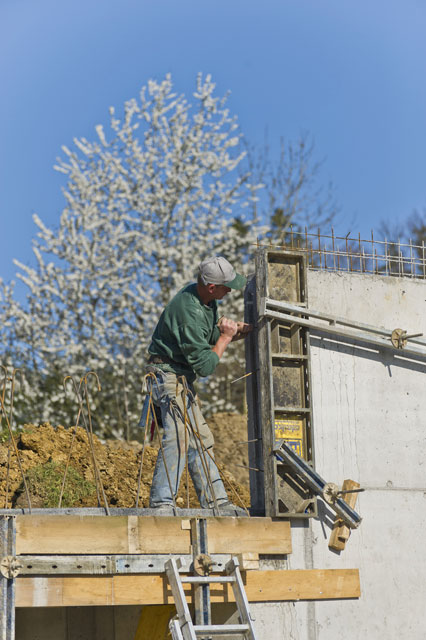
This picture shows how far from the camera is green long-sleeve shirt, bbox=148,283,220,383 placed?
7766 millimetres

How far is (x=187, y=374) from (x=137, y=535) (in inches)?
57.9

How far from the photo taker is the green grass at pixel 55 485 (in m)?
10.2

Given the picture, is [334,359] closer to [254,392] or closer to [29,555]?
[254,392]

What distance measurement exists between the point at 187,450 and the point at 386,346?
210cm

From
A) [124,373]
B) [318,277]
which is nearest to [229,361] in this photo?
[124,373]

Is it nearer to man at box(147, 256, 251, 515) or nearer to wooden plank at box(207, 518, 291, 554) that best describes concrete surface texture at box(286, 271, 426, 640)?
wooden plank at box(207, 518, 291, 554)

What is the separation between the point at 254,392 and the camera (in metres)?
8.43

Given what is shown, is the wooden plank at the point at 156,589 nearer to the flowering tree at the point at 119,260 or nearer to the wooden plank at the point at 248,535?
the wooden plank at the point at 248,535

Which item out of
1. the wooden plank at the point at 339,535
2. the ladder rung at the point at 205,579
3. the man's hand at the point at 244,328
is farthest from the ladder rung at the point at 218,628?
the man's hand at the point at 244,328

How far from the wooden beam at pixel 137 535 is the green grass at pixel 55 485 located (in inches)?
125

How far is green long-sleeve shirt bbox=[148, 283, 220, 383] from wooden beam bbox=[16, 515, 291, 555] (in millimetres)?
1229

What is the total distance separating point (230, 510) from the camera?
25.8 ft

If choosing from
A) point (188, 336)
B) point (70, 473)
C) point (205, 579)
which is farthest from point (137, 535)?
point (70, 473)

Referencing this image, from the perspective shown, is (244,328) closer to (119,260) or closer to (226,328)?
(226,328)
